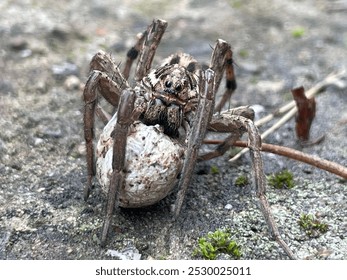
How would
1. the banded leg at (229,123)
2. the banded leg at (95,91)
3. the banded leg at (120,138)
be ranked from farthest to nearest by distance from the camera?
the banded leg at (229,123) → the banded leg at (95,91) → the banded leg at (120,138)

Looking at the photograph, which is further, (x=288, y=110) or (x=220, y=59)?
(x=288, y=110)

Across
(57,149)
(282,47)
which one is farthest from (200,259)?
(282,47)

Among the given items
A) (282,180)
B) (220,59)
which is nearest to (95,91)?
(220,59)

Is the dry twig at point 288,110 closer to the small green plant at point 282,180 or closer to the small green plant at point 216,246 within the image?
the small green plant at point 282,180

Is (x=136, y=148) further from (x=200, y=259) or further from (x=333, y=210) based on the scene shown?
(x=333, y=210)

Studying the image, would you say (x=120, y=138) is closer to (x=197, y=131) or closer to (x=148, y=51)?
(x=197, y=131)

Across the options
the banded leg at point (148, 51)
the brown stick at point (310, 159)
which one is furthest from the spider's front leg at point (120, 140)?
the brown stick at point (310, 159)
